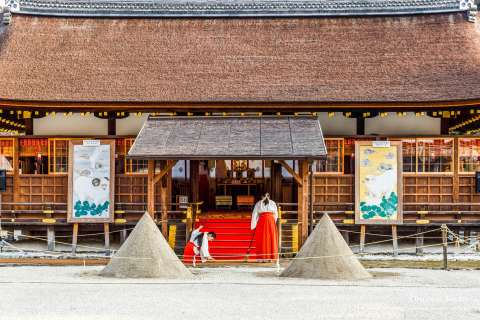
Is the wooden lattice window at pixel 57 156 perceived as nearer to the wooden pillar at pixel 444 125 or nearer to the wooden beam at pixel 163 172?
the wooden beam at pixel 163 172

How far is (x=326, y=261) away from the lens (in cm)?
1720

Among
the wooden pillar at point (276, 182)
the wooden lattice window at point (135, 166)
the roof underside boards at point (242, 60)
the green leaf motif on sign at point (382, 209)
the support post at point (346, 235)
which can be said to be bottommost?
the support post at point (346, 235)

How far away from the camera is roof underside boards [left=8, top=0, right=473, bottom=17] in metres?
26.7

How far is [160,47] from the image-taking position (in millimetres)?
25766

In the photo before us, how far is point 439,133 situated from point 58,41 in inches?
476

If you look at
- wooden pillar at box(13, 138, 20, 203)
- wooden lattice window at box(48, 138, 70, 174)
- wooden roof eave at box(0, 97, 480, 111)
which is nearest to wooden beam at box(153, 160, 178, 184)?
wooden roof eave at box(0, 97, 480, 111)

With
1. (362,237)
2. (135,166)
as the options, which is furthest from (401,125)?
(135,166)

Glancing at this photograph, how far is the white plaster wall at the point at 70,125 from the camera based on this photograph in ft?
79.4

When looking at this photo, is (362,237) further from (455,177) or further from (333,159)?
(455,177)

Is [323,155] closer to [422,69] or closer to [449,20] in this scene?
[422,69]

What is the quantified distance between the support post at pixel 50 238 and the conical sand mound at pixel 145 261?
667cm

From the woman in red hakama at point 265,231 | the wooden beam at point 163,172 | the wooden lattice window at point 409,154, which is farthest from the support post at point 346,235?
the wooden beam at point 163,172

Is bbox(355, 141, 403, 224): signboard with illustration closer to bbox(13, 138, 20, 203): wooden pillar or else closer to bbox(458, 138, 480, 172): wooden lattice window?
bbox(458, 138, 480, 172): wooden lattice window

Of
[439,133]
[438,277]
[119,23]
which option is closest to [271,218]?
[438,277]
